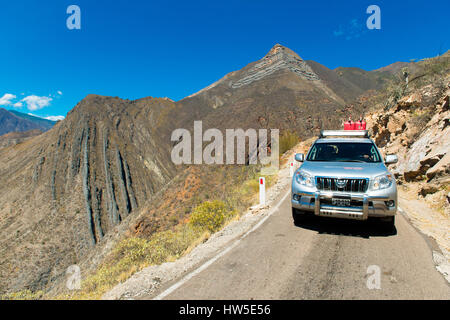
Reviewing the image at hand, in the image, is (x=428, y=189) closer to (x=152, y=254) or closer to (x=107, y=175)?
(x=152, y=254)

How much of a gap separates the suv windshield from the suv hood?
36 cm

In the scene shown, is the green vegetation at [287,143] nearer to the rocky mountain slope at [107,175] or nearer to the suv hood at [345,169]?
the rocky mountain slope at [107,175]

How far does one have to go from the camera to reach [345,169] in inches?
183

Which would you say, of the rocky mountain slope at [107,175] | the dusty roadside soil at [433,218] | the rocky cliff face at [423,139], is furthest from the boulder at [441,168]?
the rocky mountain slope at [107,175]

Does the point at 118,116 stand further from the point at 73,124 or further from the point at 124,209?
the point at 124,209

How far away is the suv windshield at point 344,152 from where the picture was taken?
547 centimetres

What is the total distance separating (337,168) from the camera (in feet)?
15.5

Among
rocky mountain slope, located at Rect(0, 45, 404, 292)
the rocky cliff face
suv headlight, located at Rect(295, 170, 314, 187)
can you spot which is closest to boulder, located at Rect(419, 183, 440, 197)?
the rocky cliff face

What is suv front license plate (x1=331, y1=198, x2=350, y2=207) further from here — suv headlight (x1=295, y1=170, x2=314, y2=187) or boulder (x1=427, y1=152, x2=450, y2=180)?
boulder (x1=427, y1=152, x2=450, y2=180)

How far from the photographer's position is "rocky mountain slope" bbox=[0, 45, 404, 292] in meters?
34.3

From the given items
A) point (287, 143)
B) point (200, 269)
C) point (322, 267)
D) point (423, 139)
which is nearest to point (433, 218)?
point (322, 267)

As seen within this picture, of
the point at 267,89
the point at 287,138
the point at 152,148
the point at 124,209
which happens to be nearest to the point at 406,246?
the point at 287,138
